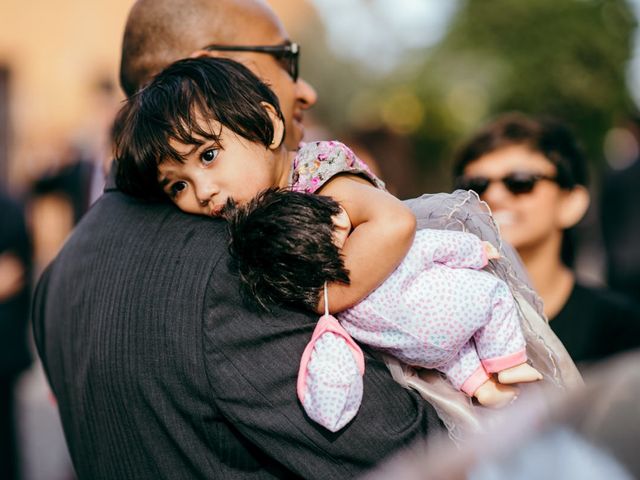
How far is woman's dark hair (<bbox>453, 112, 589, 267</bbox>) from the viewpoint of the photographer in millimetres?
3445

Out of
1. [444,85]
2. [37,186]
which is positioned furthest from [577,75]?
[37,186]

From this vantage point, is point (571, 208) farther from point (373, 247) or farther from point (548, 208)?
point (373, 247)

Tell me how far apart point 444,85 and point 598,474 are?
70.9 ft

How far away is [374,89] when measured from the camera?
28.4 meters

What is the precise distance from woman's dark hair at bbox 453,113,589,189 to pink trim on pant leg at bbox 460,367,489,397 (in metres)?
1.66

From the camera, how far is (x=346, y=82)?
2802 cm

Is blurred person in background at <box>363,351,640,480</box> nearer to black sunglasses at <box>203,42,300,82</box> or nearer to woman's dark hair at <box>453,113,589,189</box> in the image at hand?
black sunglasses at <box>203,42,300,82</box>

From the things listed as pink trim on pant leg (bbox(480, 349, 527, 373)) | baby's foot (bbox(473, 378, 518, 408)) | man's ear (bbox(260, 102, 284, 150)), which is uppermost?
man's ear (bbox(260, 102, 284, 150))

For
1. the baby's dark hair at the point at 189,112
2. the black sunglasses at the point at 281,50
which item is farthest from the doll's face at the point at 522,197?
the baby's dark hair at the point at 189,112

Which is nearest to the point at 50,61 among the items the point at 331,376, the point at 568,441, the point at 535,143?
the point at 535,143

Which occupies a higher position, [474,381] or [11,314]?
[474,381]

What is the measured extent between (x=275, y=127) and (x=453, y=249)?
0.55 metres

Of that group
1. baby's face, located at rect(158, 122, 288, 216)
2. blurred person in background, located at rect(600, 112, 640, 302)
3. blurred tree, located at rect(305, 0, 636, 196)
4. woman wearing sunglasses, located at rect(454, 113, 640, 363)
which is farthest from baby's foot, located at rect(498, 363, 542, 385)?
blurred tree, located at rect(305, 0, 636, 196)

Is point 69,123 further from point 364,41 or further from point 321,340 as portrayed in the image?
point 364,41
